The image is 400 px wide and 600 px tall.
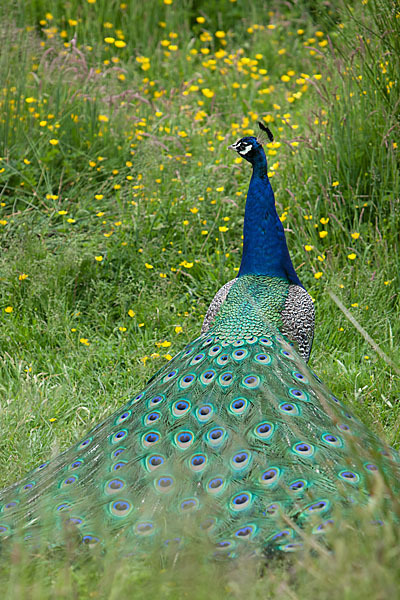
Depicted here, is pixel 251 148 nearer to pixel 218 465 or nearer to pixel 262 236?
pixel 262 236

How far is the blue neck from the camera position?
3508 millimetres

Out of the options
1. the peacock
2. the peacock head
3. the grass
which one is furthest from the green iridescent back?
the grass

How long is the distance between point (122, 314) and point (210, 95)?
2556 mm

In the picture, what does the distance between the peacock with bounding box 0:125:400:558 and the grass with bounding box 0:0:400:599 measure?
755 mm

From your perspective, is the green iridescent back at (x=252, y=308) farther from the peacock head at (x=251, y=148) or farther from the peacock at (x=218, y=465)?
the peacock head at (x=251, y=148)

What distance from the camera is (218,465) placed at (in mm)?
2369

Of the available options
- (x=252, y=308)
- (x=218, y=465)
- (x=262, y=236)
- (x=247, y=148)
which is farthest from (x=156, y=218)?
(x=218, y=465)

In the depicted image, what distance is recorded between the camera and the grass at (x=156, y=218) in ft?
13.5

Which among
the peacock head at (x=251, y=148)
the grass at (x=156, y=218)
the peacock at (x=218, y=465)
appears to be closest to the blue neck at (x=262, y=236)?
the peacock head at (x=251, y=148)

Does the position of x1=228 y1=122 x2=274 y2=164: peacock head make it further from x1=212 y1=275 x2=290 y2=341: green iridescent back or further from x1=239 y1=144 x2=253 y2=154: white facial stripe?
x1=212 y1=275 x2=290 y2=341: green iridescent back

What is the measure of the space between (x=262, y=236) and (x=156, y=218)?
1.68 metres

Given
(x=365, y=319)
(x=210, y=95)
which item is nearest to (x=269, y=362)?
(x=365, y=319)

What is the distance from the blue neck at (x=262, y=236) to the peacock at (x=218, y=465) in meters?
0.49

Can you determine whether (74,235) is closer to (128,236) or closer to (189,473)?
(128,236)
